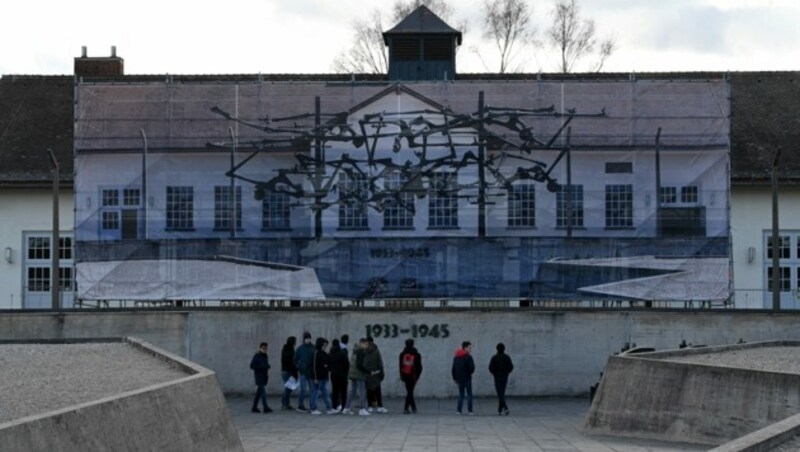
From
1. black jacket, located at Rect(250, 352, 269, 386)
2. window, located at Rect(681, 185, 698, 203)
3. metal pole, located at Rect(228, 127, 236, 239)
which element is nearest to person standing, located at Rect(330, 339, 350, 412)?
black jacket, located at Rect(250, 352, 269, 386)

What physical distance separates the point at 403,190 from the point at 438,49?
6.65 metres

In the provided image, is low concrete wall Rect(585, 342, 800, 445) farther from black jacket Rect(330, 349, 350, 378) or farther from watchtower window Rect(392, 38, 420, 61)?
watchtower window Rect(392, 38, 420, 61)

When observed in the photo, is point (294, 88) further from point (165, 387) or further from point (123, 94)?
point (165, 387)

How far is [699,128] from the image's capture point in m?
42.7

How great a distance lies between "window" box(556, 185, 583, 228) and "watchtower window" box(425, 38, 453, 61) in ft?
23.6

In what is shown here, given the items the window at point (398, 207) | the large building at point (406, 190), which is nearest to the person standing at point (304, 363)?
the large building at point (406, 190)

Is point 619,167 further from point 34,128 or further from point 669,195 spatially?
point 34,128

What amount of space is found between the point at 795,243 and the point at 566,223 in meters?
10.4

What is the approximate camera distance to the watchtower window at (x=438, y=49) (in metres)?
47.7

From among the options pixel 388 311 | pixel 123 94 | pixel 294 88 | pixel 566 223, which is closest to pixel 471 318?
pixel 388 311

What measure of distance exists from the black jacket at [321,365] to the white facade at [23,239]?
1980 centimetres

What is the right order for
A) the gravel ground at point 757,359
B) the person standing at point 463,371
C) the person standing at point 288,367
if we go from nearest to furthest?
1. the gravel ground at point 757,359
2. the person standing at point 463,371
3. the person standing at point 288,367

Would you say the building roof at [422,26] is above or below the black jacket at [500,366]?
above

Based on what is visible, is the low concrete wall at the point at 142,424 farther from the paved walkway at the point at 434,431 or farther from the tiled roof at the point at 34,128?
the tiled roof at the point at 34,128
